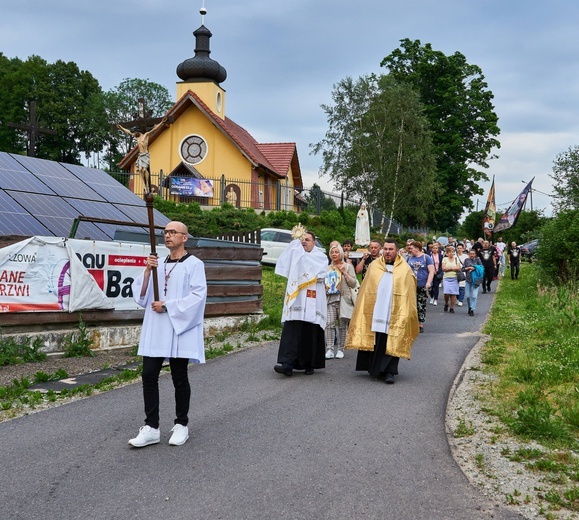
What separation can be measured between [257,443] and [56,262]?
5787 millimetres

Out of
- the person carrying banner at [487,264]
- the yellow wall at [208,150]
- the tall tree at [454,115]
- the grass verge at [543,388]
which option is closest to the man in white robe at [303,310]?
the grass verge at [543,388]

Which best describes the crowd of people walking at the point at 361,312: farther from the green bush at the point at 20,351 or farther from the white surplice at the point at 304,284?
the green bush at the point at 20,351

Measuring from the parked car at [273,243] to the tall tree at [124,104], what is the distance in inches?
1513

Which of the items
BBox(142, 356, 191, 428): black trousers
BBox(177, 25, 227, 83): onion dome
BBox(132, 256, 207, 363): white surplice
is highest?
BBox(177, 25, 227, 83): onion dome

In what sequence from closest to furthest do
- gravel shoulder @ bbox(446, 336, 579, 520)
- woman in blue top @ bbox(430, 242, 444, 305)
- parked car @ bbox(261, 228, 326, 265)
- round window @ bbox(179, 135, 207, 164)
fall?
gravel shoulder @ bbox(446, 336, 579, 520) → woman in blue top @ bbox(430, 242, 444, 305) → parked car @ bbox(261, 228, 326, 265) → round window @ bbox(179, 135, 207, 164)

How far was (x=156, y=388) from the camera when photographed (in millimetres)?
5891

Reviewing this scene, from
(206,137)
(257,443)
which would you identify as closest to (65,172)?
(257,443)

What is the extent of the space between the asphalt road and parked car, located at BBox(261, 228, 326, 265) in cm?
1711

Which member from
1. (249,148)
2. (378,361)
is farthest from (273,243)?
(378,361)

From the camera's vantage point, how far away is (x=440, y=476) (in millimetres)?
5137

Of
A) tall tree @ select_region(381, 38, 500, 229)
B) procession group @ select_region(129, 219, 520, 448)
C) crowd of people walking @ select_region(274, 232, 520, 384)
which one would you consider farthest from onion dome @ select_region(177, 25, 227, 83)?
crowd of people walking @ select_region(274, 232, 520, 384)

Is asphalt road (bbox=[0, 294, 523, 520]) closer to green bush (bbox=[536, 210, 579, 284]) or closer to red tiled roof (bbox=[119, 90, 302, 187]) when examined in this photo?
green bush (bbox=[536, 210, 579, 284])

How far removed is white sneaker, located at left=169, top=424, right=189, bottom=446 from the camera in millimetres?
5832

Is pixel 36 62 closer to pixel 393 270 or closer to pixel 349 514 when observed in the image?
pixel 393 270
